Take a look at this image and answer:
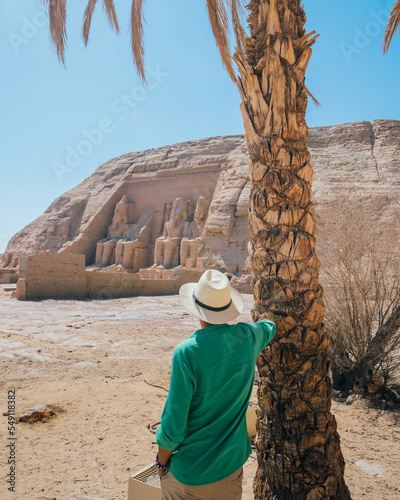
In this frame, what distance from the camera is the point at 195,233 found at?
78.7ft

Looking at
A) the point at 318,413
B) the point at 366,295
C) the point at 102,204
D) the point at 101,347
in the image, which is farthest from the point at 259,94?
the point at 102,204

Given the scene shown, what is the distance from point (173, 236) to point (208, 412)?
23060 mm

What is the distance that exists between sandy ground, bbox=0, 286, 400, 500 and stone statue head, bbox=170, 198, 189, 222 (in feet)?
59.1

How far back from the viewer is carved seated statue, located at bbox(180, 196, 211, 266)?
2261 cm

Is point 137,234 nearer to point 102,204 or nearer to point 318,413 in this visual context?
point 102,204

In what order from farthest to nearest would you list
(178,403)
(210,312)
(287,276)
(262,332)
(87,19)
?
1. (87,19)
2. (287,276)
3. (262,332)
4. (210,312)
5. (178,403)

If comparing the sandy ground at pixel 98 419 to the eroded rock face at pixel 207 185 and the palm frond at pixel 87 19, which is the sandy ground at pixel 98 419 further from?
the eroded rock face at pixel 207 185

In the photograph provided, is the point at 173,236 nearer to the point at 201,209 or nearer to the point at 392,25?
the point at 201,209

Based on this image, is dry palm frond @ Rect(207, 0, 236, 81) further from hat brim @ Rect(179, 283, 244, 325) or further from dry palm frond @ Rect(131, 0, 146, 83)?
hat brim @ Rect(179, 283, 244, 325)

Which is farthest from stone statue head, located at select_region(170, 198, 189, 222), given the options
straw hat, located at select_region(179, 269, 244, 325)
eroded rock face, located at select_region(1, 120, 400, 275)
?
straw hat, located at select_region(179, 269, 244, 325)

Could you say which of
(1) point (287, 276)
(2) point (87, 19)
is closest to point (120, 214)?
(2) point (87, 19)

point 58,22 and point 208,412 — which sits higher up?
point 58,22

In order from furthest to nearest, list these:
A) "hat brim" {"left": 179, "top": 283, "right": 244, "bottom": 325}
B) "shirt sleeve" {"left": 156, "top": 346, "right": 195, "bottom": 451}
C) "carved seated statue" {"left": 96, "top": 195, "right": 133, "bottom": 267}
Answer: "carved seated statue" {"left": 96, "top": 195, "right": 133, "bottom": 267} < "hat brim" {"left": 179, "top": 283, "right": 244, "bottom": 325} < "shirt sleeve" {"left": 156, "top": 346, "right": 195, "bottom": 451}

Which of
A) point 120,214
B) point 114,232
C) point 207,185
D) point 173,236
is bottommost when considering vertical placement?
point 173,236
